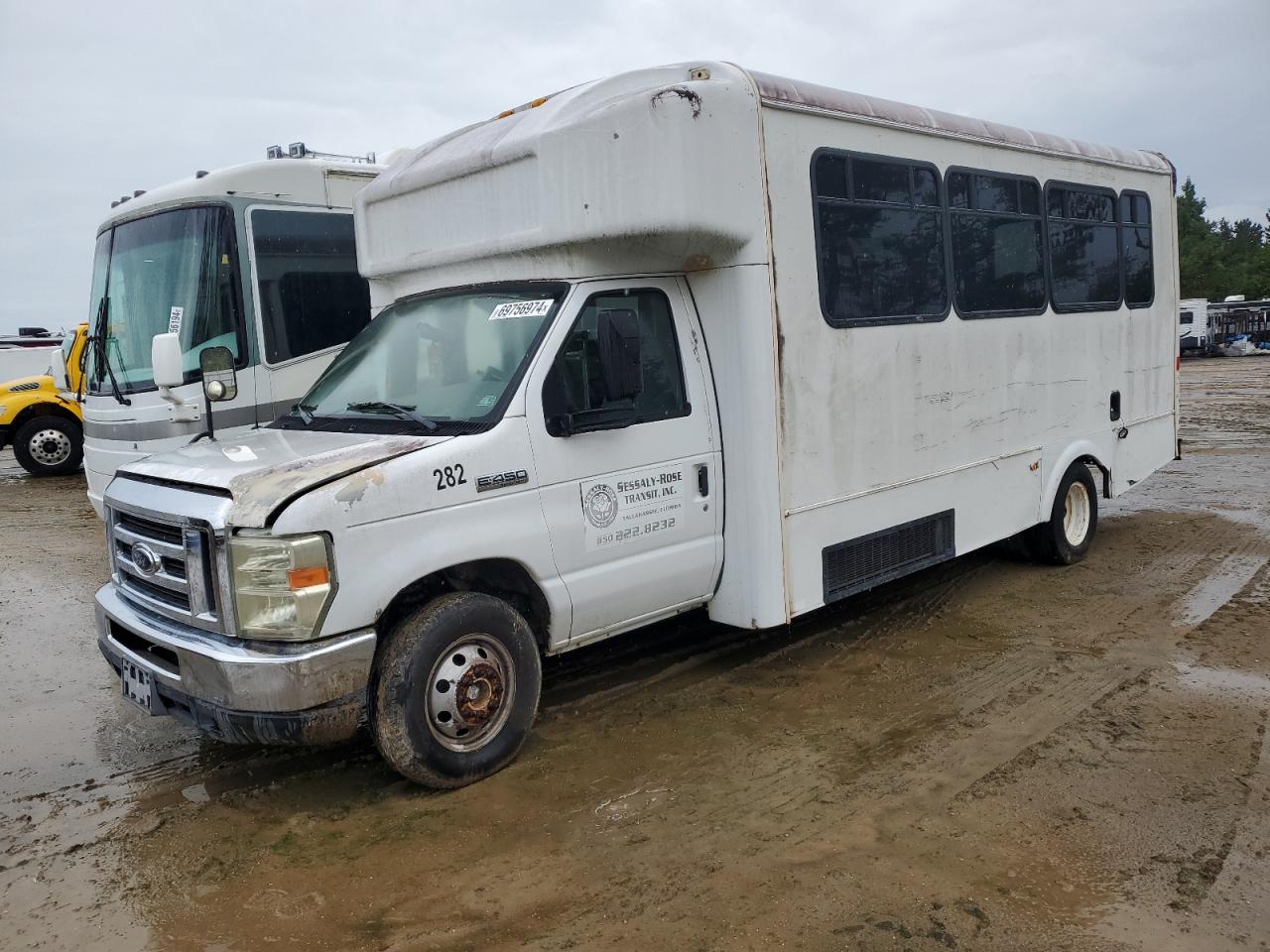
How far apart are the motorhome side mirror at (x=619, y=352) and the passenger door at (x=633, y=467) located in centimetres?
9

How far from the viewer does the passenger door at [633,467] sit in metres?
4.62

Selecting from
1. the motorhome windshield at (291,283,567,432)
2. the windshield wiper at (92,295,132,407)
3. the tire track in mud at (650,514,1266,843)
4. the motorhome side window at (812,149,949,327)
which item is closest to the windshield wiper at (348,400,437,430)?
the motorhome windshield at (291,283,567,432)

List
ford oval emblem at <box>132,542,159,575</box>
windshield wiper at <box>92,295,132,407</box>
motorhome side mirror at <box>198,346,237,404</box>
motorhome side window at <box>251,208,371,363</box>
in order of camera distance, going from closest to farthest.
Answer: ford oval emblem at <box>132,542,159,575</box> → motorhome side mirror at <box>198,346,237,404</box> → motorhome side window at <box>251,208,371,363</box> → windshield wiper at <box>92,295,132,407</box>

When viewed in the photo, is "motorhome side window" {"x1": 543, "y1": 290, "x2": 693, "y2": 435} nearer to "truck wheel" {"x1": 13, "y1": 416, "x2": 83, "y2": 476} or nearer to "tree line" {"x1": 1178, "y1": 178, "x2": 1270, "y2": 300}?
"truck wheel" {"x1": 13, "y1": 416, "x2": 83, "y2": 476}

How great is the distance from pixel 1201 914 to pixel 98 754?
Result: 4.83 meters

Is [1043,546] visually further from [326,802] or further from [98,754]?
[98,754]

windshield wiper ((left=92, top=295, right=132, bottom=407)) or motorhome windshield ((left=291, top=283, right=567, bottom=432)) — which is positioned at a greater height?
windshield wiper ((left=92, top=295, right=132, bottom=407))

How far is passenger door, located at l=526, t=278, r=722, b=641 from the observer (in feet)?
15.1

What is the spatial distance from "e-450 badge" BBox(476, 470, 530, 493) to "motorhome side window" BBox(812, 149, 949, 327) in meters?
2.06

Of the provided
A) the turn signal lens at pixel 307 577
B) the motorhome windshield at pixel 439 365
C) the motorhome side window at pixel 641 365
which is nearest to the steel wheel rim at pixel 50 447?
the motorhome windshield at pixel 439 365

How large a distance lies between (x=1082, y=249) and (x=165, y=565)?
22.1 ft

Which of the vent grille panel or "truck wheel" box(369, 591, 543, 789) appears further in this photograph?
the vent grille panel

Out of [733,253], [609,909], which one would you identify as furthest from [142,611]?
[733,253]

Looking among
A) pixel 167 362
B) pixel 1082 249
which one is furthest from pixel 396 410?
pixel 1082 249
